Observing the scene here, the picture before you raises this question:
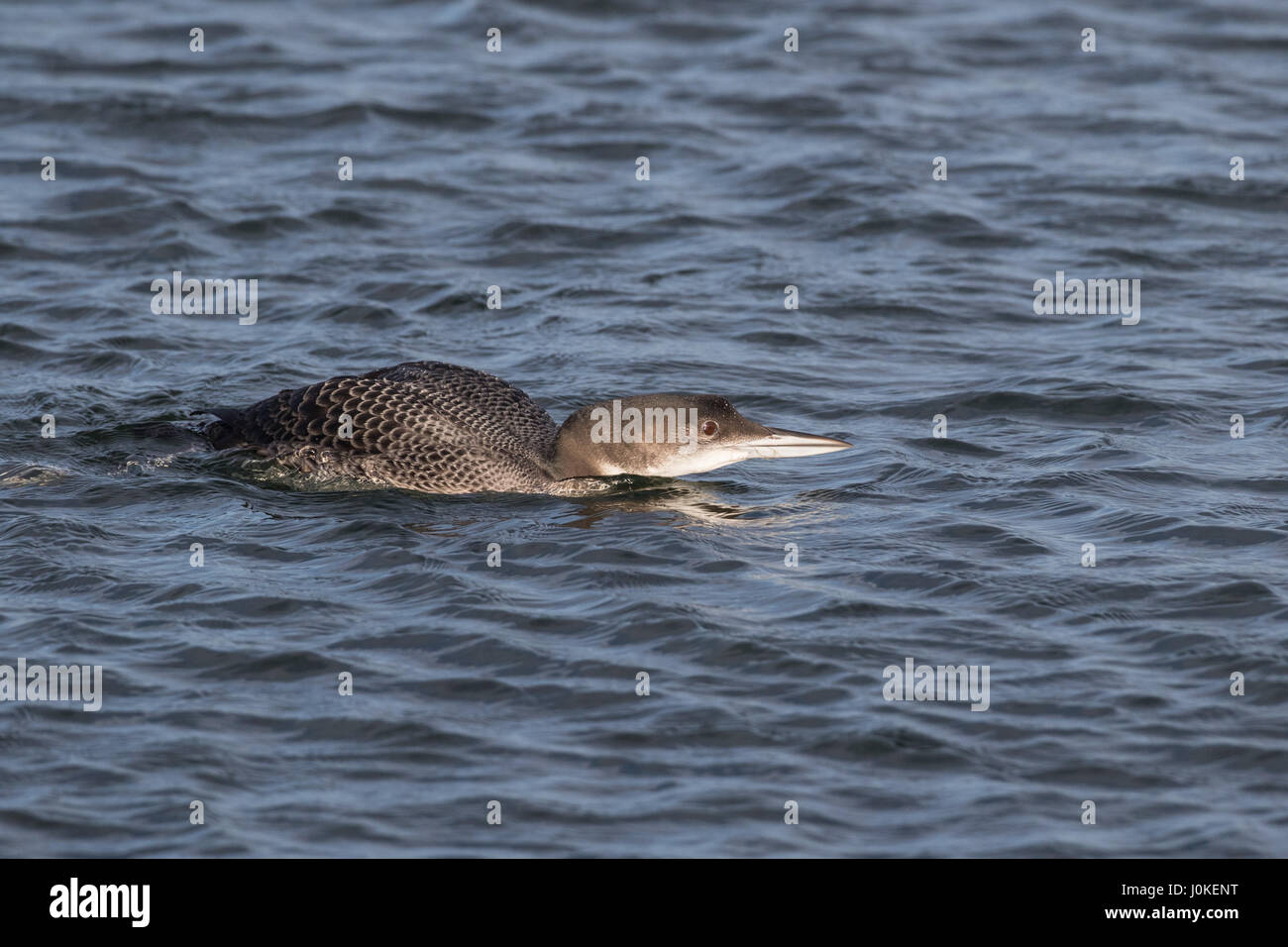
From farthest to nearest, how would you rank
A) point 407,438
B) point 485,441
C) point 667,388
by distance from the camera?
point 667,388, point 485,441, point 407,438

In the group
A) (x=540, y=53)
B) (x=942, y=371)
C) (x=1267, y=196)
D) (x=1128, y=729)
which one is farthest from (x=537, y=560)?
(x=540, y=53)

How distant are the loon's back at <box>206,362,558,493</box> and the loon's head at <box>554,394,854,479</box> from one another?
0.70 feet

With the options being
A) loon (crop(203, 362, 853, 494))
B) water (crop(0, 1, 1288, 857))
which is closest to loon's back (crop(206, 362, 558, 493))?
loon (crop(203, 362, 853, 494))

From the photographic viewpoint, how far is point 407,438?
9656 mm

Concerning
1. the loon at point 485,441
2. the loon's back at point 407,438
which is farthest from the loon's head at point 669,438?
the loon's back at point 407,438

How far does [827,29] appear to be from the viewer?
1900 cm

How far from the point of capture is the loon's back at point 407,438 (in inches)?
380

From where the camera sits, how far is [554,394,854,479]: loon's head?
9.62 metres

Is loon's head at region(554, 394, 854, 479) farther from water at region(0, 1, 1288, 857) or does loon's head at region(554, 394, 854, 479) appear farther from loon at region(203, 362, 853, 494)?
water at region(0, 1, 1288, 857)

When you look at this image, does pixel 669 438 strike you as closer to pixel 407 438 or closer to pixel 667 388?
pixel 407 438

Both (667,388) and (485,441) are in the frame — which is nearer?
(485,441)

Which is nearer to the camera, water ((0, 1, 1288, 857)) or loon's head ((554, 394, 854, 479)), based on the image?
water ((0, 1, 1288, 857))

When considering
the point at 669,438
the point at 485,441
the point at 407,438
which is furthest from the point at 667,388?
the point at 407,438

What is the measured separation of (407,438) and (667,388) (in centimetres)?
244
